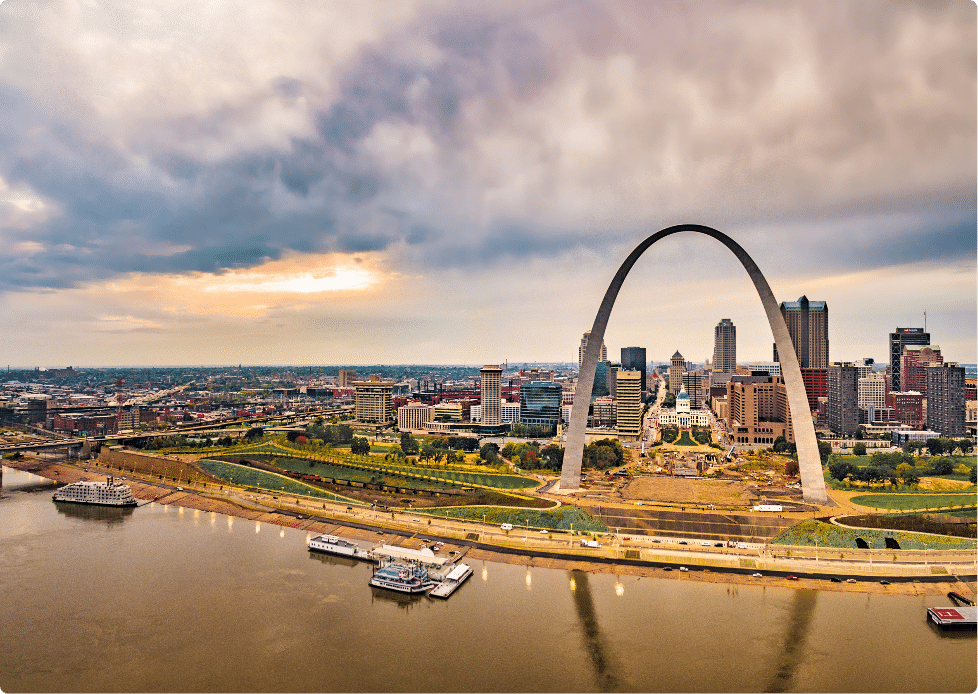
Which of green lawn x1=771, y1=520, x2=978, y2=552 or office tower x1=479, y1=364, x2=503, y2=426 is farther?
office tower x1=479, y1=364, x2=503, y2=426

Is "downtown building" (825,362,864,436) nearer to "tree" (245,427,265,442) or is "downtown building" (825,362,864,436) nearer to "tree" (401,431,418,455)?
"tree" (401,431,418,455)

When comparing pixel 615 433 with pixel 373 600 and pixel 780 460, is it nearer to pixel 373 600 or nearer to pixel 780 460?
pixel 780 460

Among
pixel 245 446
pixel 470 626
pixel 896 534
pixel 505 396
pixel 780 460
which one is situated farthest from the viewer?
pixel 505 396

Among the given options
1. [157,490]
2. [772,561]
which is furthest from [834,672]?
[157,490]

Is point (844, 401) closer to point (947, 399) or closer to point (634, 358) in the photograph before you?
point (947, 399)

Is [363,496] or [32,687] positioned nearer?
[32,687]

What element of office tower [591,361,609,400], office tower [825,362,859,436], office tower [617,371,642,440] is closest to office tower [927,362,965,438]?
office tower [825,362,859,436]
